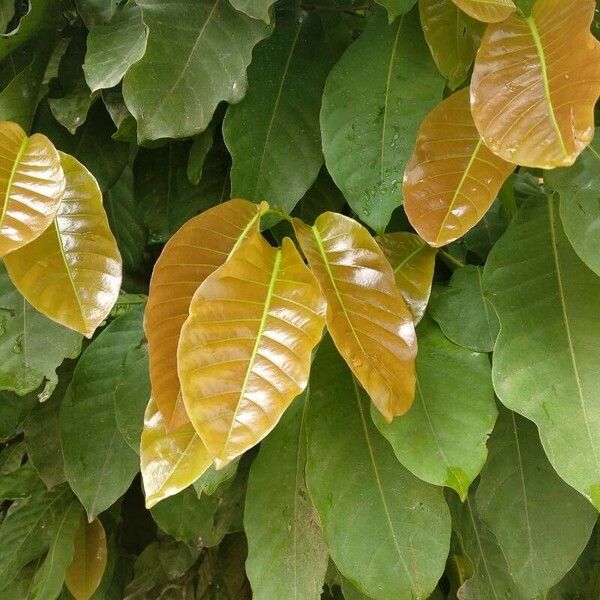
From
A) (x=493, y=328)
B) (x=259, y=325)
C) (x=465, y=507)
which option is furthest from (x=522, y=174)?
(x=259, y=325)

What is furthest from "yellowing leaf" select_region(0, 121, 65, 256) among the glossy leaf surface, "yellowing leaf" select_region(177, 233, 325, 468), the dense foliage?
the glossy leaf surface

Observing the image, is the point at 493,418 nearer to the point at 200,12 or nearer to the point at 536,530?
the point at 536,530

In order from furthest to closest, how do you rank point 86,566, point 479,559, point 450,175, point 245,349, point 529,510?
point 86,566
point 479,559
point 529,510
point 450,175
point 245,349

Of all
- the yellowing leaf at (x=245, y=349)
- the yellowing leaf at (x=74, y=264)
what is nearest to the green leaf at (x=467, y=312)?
the yellowing leaf at (x=245, y=349)

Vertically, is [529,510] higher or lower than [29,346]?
lower

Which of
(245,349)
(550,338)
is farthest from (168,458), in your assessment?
(550,338)

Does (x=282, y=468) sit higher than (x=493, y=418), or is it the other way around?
(x=493, y=418)

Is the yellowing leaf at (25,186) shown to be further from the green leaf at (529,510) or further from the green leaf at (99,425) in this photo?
the green leaf at (529,510)

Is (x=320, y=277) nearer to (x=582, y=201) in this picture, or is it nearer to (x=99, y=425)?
(x=582, y=201)
